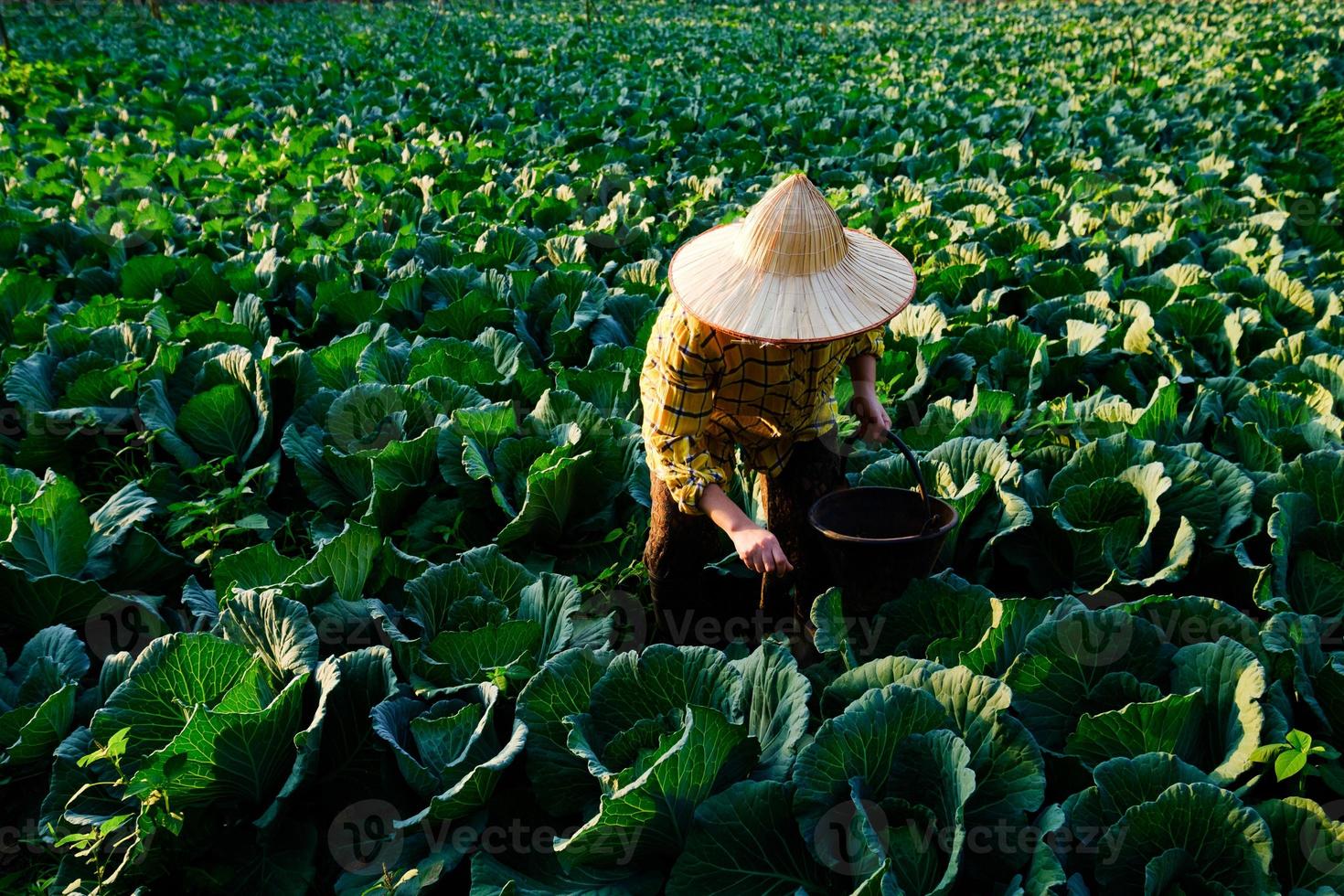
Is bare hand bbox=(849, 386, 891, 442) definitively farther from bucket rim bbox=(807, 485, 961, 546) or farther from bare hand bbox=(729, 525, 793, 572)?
bare hand bbox=(729, 525, 793, 572)

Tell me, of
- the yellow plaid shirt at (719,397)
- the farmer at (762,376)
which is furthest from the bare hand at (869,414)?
the yellow plaid shirt at (719,397)

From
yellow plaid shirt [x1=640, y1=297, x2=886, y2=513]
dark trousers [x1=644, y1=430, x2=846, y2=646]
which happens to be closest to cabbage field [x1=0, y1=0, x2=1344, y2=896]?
dark trousers [x1=644, y1=430, x2=846, y2=646]

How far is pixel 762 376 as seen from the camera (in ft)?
7.72

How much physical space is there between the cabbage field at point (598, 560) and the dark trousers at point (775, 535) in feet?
0.36

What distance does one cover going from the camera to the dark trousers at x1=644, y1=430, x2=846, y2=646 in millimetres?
2639

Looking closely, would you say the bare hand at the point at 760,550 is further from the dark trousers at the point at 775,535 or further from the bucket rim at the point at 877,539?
the dark trousers at the point at 775,535

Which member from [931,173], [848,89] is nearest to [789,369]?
[931,173]

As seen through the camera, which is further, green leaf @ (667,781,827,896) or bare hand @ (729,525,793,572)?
bare hand @ (729,525,793,572)

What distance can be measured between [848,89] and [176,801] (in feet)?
35.8

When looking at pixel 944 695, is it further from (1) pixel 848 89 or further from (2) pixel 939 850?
(1) pixel 848 89

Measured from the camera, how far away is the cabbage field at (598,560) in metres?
1.91

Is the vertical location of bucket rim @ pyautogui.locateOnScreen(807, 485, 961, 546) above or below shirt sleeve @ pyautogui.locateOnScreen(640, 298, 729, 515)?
below

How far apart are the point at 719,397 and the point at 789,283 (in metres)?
0.40

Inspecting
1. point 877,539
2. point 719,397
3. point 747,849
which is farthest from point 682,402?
point 747,849
